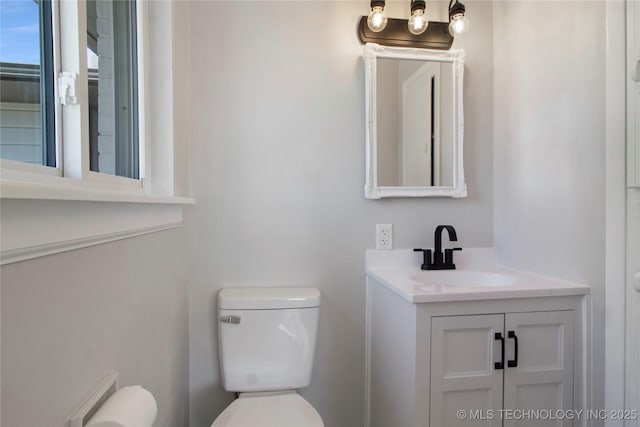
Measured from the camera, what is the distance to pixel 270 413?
48.3 inches

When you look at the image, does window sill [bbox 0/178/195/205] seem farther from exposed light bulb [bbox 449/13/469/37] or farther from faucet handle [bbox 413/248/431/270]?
exposed light bulb [bbox 449/13/469/37]

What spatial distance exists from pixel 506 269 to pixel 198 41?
1812 millimetres

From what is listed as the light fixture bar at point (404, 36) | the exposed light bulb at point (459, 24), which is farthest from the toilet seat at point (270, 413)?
the exposed light bulb at point (459, 24)

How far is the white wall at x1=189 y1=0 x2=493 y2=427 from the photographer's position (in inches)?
60.9

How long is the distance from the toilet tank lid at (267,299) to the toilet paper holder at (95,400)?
677 mm

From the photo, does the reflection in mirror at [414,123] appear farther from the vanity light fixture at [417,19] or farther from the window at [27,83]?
the window at [27,83]

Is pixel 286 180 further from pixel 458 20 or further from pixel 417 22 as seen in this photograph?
pixel 458 20

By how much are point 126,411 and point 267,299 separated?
0.82 meters

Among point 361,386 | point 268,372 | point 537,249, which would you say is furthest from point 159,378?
point 537,249

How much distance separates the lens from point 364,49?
1597mm

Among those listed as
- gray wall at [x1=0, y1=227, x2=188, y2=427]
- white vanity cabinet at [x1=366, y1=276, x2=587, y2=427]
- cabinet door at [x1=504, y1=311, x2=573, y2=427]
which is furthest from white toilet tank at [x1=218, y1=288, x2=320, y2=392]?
cabinet door at [x1=504, y1=311, x2=573, y2=427]

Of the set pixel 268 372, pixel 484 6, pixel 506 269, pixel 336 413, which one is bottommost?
pixel 336 413

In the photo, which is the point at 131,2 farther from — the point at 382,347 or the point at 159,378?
the point at 382,347

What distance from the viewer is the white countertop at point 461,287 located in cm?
116
